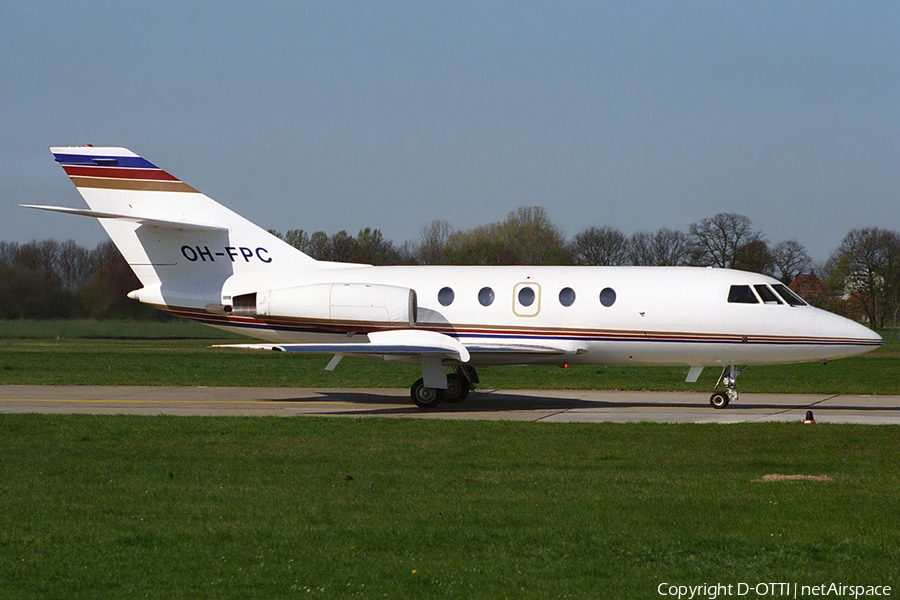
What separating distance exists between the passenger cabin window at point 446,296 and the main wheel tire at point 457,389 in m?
2.00

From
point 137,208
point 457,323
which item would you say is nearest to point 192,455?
point 457,323

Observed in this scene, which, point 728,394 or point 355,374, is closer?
point 728,394

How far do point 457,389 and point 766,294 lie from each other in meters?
7.40

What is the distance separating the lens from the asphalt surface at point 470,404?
19.1 m

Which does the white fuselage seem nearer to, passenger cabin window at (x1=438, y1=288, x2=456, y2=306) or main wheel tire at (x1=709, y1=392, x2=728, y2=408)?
passenger cabin window at (x1=438, y1=288, x2=456, y2=306)

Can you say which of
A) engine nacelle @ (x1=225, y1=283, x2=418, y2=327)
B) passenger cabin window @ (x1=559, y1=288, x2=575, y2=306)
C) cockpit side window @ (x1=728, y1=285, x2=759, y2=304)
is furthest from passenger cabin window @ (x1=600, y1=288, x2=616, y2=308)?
engine nacelle @ (x1=225, y1=283, x2=418, y2=327)

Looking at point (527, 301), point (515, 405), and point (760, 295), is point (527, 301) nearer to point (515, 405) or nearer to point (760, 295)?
point (515, 405)

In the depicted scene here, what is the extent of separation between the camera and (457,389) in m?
22.1

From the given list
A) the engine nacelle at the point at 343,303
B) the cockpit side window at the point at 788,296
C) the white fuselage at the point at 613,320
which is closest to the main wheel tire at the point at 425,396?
the white fuselage at the point at 613,320

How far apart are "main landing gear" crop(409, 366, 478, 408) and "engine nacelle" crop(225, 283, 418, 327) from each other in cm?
153

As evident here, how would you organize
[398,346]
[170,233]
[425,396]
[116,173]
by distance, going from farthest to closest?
[170,233]
[116,173]
[425,396]
[398,346]

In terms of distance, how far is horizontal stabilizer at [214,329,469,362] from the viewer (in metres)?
19.6

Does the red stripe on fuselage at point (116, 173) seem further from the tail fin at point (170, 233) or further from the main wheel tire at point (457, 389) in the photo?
the main wheel tire at point (457, 389)

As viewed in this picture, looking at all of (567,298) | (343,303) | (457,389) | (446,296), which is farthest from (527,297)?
(343,303)
